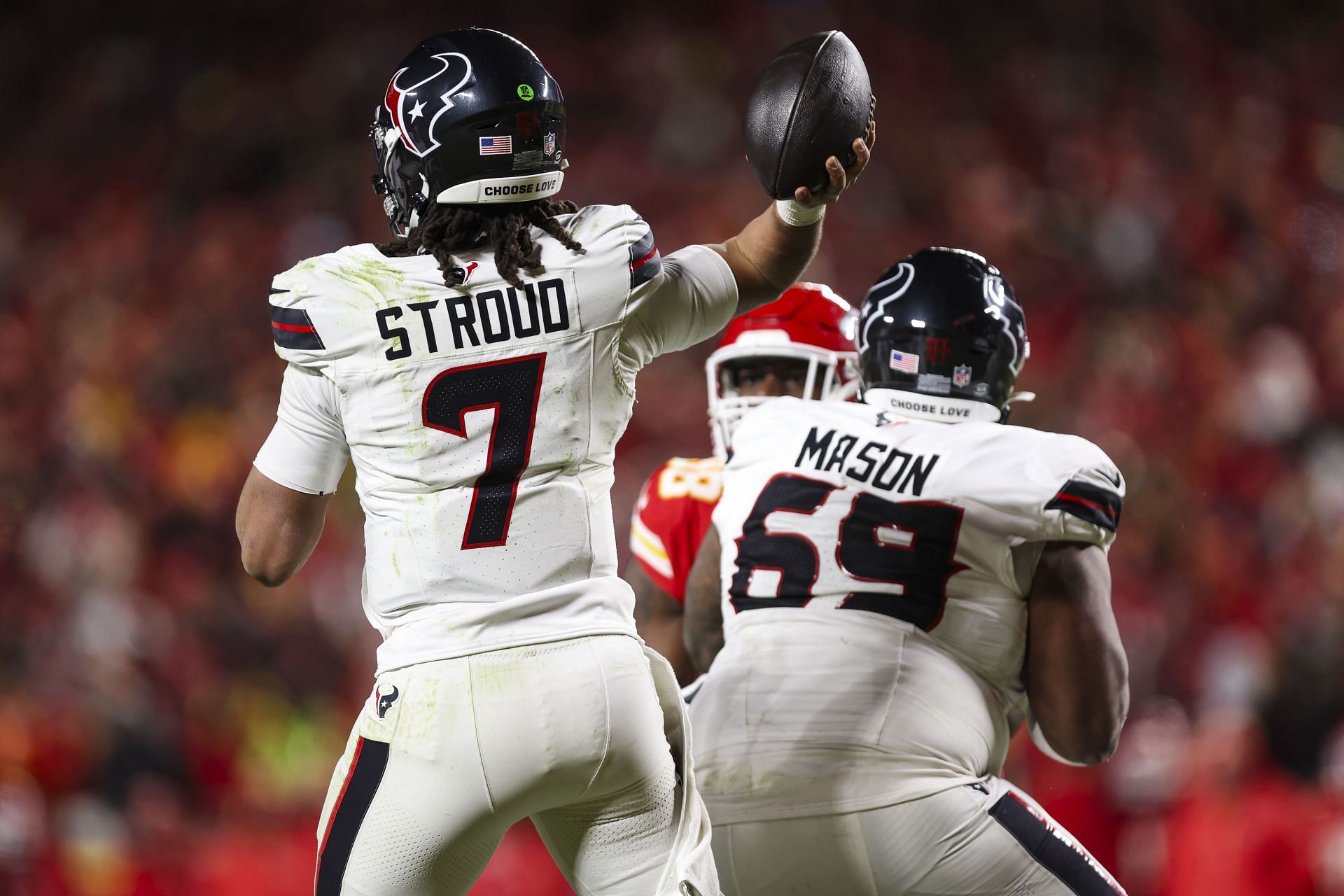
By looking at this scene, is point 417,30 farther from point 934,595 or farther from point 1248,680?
point 934,595

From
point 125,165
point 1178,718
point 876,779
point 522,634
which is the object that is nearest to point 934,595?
point 876,779

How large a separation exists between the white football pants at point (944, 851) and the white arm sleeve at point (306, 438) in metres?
0.88

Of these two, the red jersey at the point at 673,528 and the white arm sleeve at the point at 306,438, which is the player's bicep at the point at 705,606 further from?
the white arm sleeve at the point at 306,438

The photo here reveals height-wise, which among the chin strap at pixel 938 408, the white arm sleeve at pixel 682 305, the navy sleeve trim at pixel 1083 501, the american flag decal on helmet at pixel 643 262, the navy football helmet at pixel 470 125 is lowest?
the navy sleeve trim at pixel 1083 501

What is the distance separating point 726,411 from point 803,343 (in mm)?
220

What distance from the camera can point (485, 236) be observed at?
202cm

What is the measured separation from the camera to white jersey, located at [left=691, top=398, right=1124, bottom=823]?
7.24ft

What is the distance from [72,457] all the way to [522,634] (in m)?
6.97

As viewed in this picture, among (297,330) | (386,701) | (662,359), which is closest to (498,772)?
(386,701)

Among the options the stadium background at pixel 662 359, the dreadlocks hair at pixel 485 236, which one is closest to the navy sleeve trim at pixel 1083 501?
the dreadlocks hair at pixel 485 236

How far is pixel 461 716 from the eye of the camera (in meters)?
1.87

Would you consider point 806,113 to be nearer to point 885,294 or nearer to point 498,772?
point 885,294

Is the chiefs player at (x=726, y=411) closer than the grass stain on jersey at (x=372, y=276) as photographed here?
No

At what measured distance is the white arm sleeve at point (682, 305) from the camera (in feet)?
6.73
